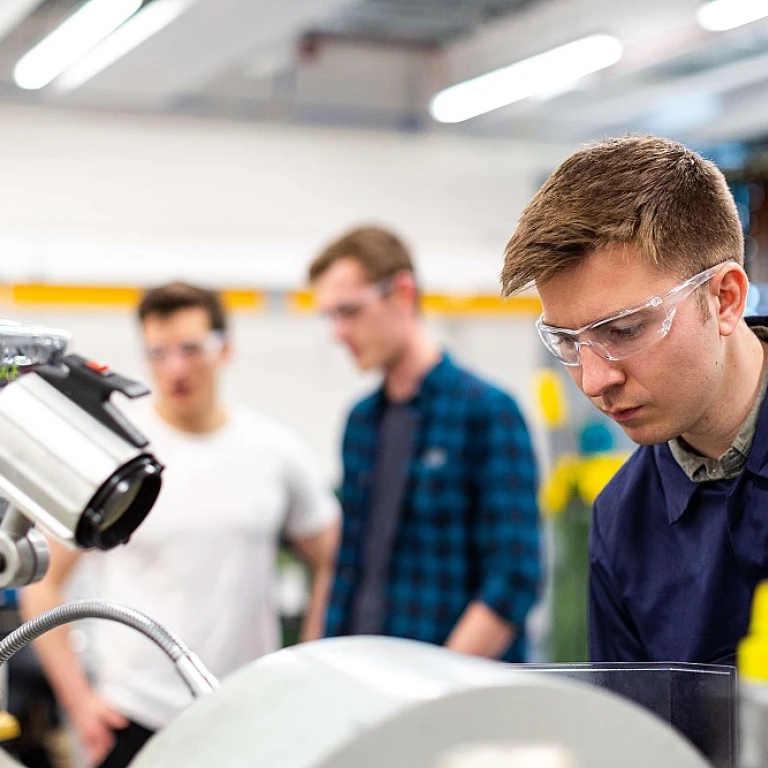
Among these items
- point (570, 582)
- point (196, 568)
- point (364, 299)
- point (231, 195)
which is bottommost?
point (570, 582)

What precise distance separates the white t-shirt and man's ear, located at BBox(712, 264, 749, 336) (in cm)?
166

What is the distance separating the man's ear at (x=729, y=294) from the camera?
50.0 inches

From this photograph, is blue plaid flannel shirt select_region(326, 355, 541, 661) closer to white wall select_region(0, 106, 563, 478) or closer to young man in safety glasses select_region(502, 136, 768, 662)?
young man in safety glasses select_region(502, 136, 768, 662)

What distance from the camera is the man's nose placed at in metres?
1.26

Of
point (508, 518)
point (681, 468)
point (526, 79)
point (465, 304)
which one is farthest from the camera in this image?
point (465, 304)

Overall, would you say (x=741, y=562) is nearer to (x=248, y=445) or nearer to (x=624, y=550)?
(x=624, y=550)

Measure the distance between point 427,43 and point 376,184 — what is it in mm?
759

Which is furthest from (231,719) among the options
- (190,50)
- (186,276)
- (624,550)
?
(186,276)

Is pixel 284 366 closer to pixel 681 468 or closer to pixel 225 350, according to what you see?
pixel 225 350

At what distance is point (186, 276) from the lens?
544 cm

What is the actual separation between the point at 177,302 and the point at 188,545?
2.04ft

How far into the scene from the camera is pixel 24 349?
1079 mm

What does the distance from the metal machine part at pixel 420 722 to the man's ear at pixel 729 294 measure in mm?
623

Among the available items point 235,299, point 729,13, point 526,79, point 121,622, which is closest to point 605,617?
point 121,622
